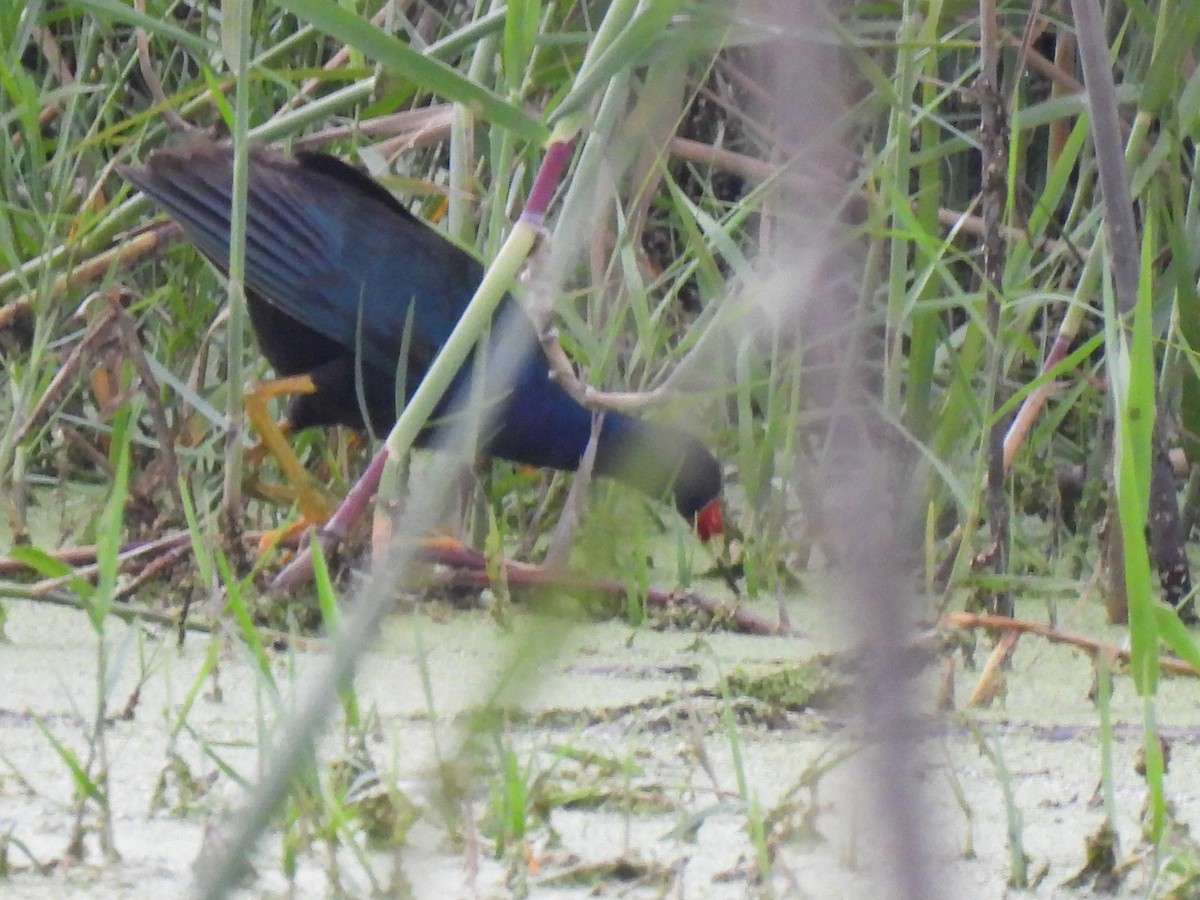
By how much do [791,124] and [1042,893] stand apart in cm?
85

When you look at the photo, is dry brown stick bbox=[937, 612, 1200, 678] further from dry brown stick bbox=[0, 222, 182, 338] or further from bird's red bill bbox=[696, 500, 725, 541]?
dry brown stick bbox=[0, 222, 182, 338]

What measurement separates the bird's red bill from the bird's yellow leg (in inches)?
20.2

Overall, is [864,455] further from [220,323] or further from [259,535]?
[220,323]

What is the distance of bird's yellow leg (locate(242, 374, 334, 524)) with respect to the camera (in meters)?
2.26

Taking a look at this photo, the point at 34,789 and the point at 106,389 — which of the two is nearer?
the point at 34,789

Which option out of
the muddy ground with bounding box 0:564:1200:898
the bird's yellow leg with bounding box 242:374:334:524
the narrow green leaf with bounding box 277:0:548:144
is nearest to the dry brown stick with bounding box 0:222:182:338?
the bird's yellow leg with bounding box 242:374:334:524

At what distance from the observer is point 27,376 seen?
1901 millimetres

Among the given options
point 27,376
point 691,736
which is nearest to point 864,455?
point 691,736

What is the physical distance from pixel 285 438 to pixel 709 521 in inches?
23.7

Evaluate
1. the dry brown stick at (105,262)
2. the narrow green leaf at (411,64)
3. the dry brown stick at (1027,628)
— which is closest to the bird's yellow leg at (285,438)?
the dry brown stick at (105,262)

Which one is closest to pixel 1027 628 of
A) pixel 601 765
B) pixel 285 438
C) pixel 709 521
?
pixel 601 765

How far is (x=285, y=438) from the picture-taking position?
263cm

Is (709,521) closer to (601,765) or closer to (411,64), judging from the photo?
(601,765)

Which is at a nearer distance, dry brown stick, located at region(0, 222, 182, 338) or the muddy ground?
the muddy ground
